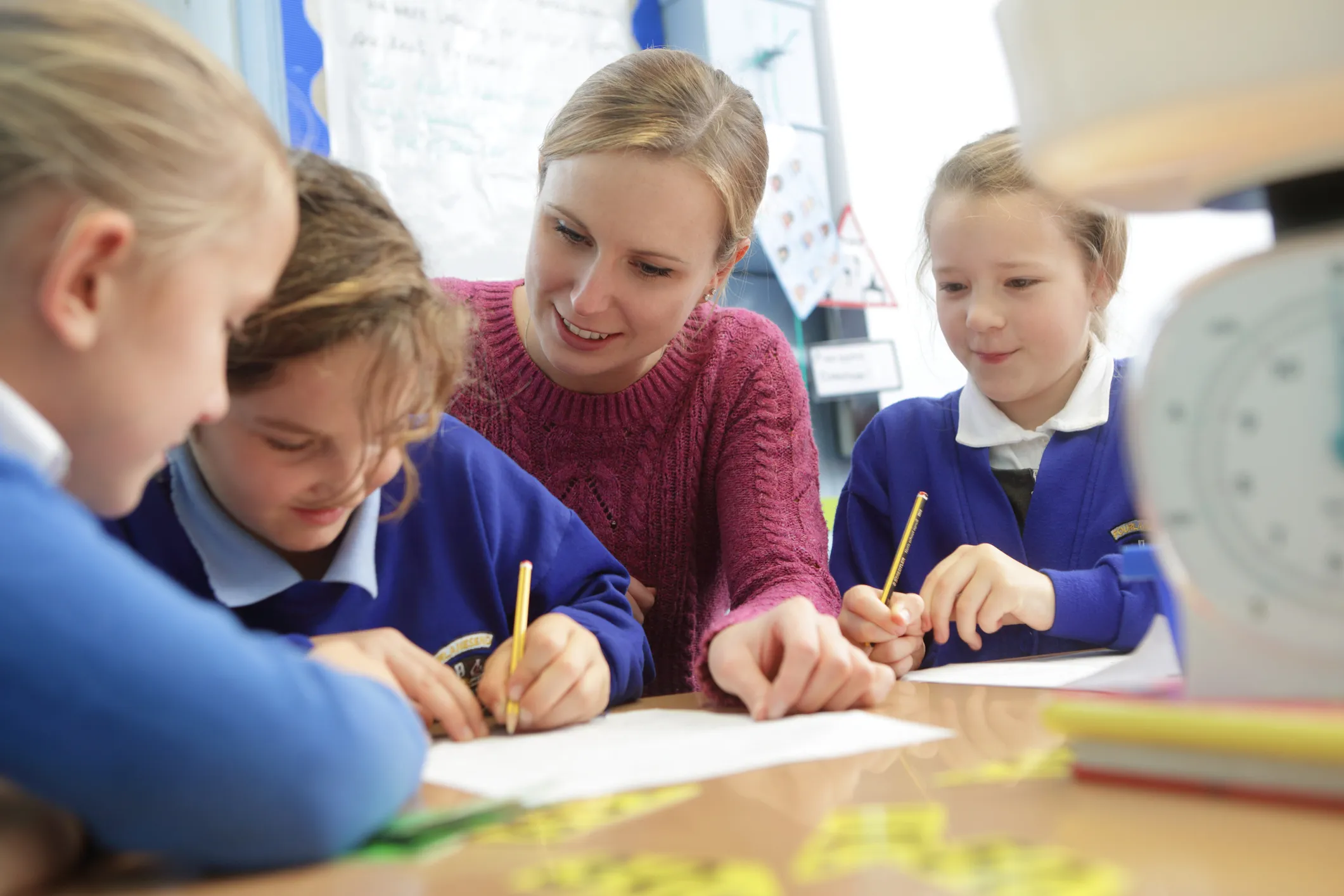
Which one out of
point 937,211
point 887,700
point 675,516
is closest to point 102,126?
point 887,700

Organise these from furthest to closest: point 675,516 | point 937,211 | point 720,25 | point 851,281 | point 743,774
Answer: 1. point 851,281
2. point 720,25
3. point 937,211
4. point 675,516
5. point 743,774

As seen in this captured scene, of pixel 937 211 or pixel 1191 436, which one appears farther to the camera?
pixel 937 211

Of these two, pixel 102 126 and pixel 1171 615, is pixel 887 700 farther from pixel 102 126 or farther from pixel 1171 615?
pixel 102 126

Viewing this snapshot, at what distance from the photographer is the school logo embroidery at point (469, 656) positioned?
36.1 inches

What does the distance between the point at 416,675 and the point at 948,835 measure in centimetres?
44

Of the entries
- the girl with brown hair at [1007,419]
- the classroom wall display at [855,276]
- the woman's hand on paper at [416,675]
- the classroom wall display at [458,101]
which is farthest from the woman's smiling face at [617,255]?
the classroom wall display at [855,276]

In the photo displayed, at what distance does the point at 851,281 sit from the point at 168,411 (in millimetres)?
A: 1991

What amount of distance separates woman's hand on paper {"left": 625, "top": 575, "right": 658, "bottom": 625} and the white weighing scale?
70 cm

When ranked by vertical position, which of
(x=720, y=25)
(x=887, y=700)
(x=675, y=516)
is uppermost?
(x=720, y=25)

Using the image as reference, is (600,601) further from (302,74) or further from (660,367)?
(302,74)

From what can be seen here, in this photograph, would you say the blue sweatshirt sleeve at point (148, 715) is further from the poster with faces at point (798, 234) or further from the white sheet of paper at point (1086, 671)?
the poster with faces at point (798, 234)

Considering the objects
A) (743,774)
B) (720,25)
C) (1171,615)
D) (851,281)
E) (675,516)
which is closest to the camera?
(743,774)

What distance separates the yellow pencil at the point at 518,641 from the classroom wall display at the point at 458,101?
1.03m

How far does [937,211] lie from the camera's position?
4.58ft
